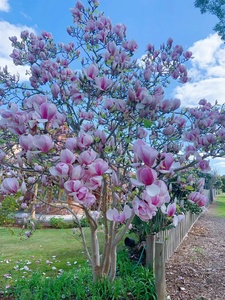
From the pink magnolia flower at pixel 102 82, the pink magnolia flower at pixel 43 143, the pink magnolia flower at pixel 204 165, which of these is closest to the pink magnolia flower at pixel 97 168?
the pink magnolia flower at pixel 43 143

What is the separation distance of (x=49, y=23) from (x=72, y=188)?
262 centimetres

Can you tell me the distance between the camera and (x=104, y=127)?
2453 mm

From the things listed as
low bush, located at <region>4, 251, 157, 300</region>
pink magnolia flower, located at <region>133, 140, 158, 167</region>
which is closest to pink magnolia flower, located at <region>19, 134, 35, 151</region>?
pink magnolia flower, located at <region>133, 140, 158, 167</region>

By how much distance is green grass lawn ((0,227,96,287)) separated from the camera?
3699mm

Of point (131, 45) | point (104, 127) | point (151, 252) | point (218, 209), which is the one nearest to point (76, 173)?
point (104, 127)

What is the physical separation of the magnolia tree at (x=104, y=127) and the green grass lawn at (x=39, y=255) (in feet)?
4.30

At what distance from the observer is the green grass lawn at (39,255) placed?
12.1 ft

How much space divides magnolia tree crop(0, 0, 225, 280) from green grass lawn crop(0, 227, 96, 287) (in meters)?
1.31

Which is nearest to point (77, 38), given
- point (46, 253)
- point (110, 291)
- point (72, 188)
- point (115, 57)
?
point (115, 57)

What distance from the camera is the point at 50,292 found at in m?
2.53

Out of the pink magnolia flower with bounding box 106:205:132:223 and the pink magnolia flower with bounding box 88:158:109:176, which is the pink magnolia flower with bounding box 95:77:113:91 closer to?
the pink magnolia flower with bounding box 88:158:109:176

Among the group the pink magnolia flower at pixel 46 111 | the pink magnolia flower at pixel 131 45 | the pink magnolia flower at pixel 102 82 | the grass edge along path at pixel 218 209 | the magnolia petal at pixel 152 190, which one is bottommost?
the grass edge along path at pixel 218 209

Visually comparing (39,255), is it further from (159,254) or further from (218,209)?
(218,209)

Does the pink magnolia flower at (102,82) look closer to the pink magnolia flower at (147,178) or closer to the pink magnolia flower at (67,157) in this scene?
the pink magnolia flower at (67,157)
